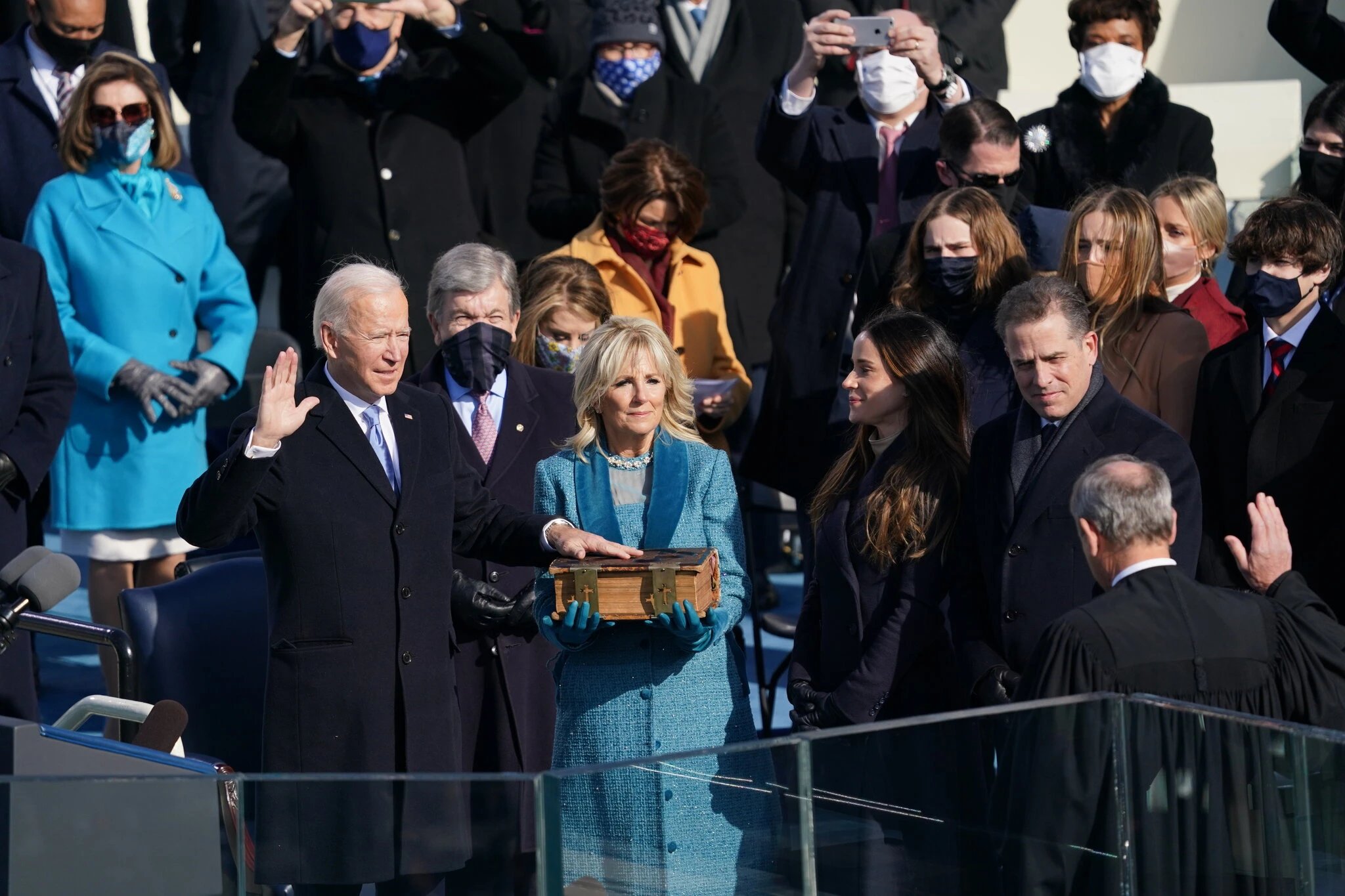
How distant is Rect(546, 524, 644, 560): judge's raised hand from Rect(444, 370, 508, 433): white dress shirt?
2.81 ft

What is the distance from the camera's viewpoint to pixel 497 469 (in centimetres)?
519

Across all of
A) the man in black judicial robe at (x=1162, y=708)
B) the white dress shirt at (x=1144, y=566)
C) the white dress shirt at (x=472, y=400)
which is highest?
the white dress shirt at (x=472, y=400)

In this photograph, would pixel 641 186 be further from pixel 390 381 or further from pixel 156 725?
pixel 156 725

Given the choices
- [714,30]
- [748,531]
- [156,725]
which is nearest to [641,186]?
[748,531]

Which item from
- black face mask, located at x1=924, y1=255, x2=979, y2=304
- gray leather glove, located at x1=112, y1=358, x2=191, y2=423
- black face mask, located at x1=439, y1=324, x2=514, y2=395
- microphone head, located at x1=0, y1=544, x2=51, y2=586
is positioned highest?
black face mask, located at x1=924, y1=255, x2=979, y2=304

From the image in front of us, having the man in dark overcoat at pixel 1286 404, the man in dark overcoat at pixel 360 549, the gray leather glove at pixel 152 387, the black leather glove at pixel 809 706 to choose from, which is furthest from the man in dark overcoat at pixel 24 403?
the man in dark overcoat at pixel 1286 404

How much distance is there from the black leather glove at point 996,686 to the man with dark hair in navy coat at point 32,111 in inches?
163

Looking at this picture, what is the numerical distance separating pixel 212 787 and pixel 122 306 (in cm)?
392

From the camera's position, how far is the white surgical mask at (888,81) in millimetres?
6531

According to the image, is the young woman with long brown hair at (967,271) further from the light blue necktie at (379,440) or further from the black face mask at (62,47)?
the black face mask at (62,47)

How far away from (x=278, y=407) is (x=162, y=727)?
2.40ft

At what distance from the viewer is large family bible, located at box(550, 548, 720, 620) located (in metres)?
4.23

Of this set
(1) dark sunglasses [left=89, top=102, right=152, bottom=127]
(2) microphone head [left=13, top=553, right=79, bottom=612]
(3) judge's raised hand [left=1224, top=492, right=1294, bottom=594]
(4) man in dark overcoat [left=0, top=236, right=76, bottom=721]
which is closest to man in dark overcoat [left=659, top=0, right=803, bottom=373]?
(1) dark sunglasses [left=89, top=102, right=152, bottom=127]

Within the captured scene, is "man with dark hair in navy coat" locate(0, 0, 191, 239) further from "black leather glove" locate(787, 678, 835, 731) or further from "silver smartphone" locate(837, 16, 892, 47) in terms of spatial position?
"black leather glove" locate(787, 678, 835, 731)
